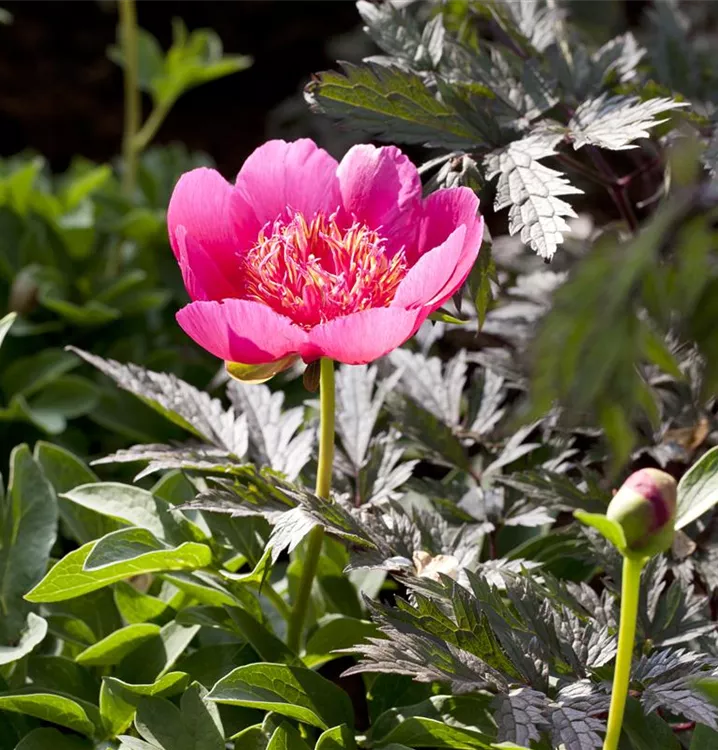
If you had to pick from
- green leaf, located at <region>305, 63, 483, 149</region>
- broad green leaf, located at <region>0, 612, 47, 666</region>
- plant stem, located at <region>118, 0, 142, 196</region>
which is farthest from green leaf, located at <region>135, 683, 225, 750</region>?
plant stem, located at <region>118, 0, 142, 196</region>

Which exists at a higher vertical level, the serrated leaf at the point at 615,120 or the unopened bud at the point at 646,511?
the serrated leaf at the point at 615,120

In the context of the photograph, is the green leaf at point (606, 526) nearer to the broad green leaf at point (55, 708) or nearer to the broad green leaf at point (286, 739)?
the broad green leaf at point (286, 739)

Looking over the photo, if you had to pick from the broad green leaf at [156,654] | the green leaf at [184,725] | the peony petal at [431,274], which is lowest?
the broad green leaf at [156,654]

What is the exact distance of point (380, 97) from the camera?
94 cm

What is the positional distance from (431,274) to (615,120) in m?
0.25

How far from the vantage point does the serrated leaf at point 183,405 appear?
976mm

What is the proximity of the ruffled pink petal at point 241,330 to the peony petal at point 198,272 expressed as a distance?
0.05 m

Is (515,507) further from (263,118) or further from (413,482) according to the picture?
(263,118)

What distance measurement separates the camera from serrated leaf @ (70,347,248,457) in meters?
0.98

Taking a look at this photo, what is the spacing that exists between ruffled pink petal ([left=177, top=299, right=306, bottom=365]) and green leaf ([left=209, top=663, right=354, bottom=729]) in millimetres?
244

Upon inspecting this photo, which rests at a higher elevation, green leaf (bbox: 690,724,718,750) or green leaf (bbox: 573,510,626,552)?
green leaf (bbox: 573,510,626,552)

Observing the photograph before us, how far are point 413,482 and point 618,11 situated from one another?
1.33 meters

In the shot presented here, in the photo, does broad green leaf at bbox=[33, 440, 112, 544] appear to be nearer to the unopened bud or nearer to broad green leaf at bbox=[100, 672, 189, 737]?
broad green leaf at bbox=[100, 672, 189, 737]

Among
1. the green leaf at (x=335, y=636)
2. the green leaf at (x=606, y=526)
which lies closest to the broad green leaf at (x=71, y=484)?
the green leaf at (x=335, y=636)
